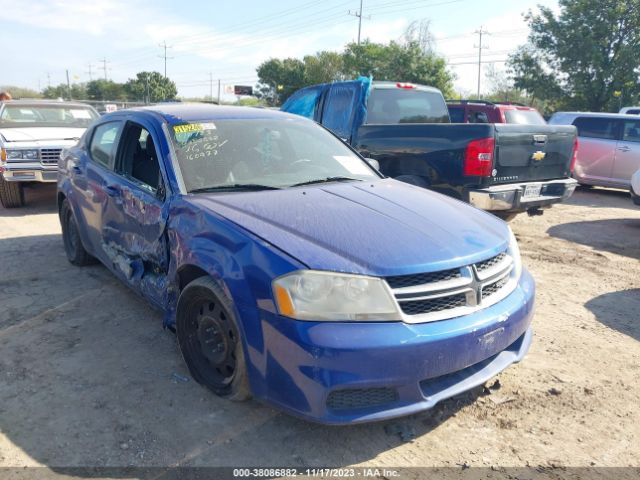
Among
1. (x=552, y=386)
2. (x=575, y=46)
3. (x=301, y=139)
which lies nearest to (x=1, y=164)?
A: (x=301, y=139)

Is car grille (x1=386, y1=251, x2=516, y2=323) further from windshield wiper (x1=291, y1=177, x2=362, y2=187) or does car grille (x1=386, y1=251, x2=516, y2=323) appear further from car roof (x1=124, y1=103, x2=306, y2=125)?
car roof (x1=124, y1=103, x2=306, y2=125)

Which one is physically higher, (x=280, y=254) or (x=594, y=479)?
(x=280, y=254)

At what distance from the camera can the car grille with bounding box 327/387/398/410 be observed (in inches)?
90.6

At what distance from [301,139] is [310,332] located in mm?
2071

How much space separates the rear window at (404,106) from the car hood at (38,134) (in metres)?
4.96

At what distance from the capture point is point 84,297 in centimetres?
448

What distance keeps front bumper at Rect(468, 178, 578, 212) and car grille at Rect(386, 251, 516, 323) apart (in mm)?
2825

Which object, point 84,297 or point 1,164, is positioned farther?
point 1,164

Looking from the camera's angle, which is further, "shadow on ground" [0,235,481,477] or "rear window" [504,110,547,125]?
"rear window" [504,110,547,125]

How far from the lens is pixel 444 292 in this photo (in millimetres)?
2455

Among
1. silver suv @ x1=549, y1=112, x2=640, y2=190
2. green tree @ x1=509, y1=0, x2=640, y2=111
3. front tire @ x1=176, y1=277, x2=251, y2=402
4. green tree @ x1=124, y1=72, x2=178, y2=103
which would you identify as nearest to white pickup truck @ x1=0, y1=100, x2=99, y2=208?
front tire @ x1=176, y1=277, x2=251, y2=402

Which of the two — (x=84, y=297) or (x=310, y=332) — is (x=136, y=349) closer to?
(x=84, y=297)

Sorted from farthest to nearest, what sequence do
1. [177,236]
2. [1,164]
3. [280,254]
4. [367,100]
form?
[1,164]
[367,100]
[177,236]
[280,254]

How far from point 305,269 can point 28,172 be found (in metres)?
7.21
